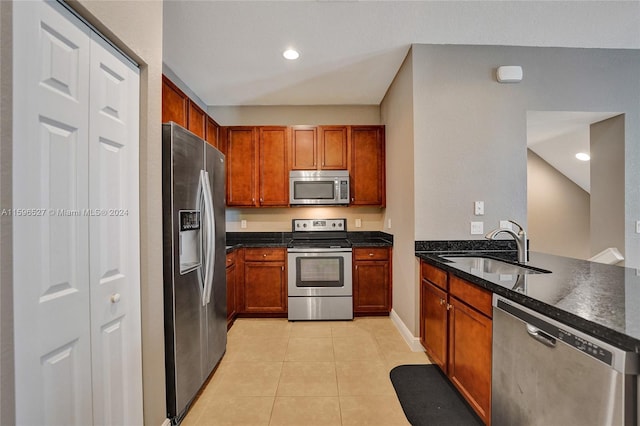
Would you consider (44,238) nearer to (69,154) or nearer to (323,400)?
(69,154)

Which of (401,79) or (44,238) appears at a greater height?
(401,79)

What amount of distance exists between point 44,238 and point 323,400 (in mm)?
1809

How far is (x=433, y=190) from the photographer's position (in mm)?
2469

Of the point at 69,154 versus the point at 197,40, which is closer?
the point at 69,154

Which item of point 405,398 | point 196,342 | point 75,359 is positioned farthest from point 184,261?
point 405,398

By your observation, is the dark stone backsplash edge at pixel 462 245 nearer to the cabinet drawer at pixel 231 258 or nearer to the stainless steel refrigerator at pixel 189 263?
the stainless steel refrigerator at pixel 189 263

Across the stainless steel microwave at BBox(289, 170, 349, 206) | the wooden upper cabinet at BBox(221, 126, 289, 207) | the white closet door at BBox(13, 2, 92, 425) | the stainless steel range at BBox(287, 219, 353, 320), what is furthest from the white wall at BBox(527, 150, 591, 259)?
the white closet door at BBox(13, 2, 92, 425)

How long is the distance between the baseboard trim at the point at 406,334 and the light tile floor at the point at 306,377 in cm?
6

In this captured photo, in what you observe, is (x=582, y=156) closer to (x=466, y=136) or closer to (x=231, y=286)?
(x=466, y=136)

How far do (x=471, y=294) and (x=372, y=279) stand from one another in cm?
179

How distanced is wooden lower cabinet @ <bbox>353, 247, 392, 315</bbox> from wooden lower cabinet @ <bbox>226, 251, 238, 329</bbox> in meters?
1.47

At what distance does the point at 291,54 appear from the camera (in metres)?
2.58

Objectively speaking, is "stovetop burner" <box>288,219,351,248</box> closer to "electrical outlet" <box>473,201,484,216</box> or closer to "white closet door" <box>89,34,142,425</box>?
"electrical outlet" <box>473,201,484,216</box>

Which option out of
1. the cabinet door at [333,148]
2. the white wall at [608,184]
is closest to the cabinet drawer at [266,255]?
the cabinet door at [333,148]
